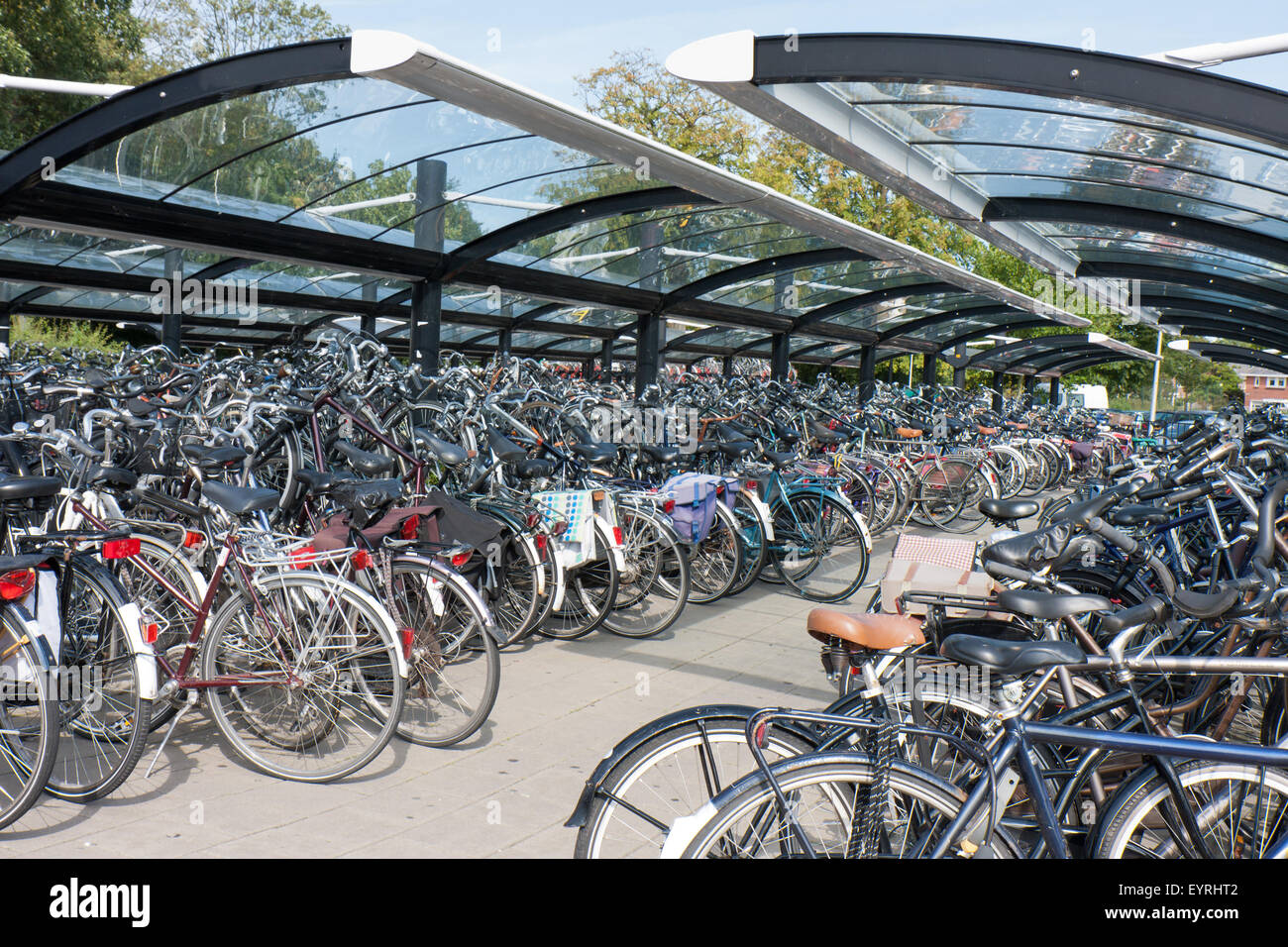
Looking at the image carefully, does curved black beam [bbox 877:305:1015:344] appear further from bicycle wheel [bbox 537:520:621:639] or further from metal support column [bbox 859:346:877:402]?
bicycle wheel [bbox 537:520:621:639]

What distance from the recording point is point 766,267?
10.8 metres

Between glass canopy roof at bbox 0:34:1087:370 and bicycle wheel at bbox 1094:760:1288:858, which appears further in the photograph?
glass canopy roof at bbox 0:34:1087:370

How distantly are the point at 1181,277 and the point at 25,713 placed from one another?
32.5 ft

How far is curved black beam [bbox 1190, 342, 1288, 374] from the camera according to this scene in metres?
20.9

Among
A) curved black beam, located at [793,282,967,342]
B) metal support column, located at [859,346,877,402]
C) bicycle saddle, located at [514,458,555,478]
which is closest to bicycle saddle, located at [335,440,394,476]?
bicycle saddle, located at [514,458,555,478]

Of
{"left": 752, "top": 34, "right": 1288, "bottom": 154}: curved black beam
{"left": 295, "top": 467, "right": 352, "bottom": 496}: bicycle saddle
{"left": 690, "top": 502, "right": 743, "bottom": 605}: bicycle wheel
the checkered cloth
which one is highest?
{"left": 752, "top": 34, "right": 1288, "bottom": 154}: curved black beam

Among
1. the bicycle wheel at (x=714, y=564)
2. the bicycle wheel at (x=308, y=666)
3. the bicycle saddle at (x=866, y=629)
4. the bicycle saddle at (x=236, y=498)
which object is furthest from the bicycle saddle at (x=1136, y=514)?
the bicycle saddle at (x=236, y=498)

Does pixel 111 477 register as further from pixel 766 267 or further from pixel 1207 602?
pixel 766 267

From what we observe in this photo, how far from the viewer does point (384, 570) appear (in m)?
3.94

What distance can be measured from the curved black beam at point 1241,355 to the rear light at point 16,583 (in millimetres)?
21524

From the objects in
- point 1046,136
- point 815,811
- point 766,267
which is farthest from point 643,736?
point 766,267

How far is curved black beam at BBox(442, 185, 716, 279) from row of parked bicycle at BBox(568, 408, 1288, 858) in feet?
18.7

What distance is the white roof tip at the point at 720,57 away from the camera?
3980 mm
